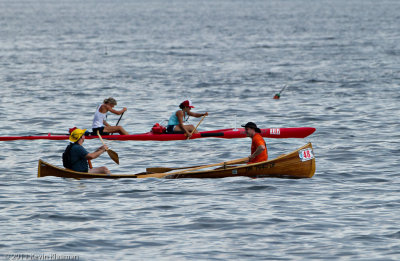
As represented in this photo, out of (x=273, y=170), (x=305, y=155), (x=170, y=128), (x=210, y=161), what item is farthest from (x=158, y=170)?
(x=170, y=128)

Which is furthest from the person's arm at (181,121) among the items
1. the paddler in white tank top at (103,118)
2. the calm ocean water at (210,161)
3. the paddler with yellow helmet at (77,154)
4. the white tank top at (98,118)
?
the paddler with yellow helmet at (77,154)

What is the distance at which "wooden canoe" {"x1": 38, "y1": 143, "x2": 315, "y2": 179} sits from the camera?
19.8 m

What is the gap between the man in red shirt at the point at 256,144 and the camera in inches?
787

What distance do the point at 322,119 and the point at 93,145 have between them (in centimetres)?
1028

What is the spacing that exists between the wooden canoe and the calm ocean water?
21 cm

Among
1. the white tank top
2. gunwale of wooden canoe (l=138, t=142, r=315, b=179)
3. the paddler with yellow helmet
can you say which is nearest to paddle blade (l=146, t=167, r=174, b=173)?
gunwale of wooden canoe (l=138, t=142, r=315, b=179)

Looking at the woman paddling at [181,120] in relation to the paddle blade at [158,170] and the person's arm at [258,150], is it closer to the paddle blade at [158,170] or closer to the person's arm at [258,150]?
the paddle blade at [158,170]

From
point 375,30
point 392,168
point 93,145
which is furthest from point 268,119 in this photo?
point 375,30

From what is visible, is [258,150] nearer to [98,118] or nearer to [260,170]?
[260,170]

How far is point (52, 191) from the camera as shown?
19.2m

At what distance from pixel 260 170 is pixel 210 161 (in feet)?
14.4

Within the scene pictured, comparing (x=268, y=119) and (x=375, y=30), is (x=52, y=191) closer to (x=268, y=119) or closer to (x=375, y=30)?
(x=268, y=119)

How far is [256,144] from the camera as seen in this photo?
2017 centimetres

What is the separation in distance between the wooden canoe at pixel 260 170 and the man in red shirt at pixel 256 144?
364 millimetres
